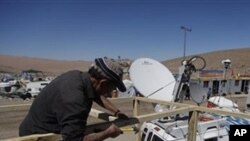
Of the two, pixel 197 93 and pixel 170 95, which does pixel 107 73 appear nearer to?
pixel 170 95

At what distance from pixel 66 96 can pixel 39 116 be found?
41cm

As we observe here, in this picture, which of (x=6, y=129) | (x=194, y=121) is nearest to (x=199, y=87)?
(x=194, y=121)

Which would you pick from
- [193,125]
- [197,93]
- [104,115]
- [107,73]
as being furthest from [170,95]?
[107,73]

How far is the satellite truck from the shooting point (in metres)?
7.06

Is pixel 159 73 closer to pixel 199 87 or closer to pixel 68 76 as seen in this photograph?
pixel 199 87

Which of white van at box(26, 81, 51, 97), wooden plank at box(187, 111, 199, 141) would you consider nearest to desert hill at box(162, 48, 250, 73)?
white van at box(26, 81, 51, 97)

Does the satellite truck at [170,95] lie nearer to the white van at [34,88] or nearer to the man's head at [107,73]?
the man's head at [107,73]

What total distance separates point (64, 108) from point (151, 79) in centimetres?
603

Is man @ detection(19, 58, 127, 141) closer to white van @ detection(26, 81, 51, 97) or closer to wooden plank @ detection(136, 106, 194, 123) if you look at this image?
wooden plank @ detection(136, 106, 194, 123)

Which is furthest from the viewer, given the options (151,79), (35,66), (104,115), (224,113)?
(35,66)

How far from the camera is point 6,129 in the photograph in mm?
15484

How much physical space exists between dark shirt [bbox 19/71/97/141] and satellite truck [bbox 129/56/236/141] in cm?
389

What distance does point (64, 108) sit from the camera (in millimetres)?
2916

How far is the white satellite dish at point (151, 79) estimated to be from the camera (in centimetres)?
849
